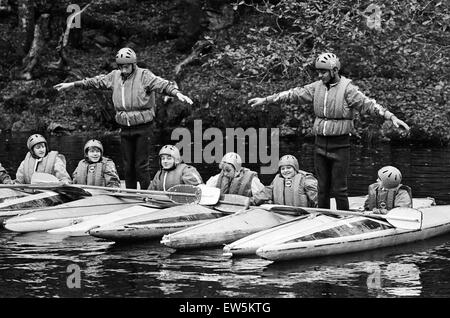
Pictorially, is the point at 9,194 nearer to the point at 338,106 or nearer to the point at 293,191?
the point at 293,191

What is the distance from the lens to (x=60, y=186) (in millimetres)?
15492

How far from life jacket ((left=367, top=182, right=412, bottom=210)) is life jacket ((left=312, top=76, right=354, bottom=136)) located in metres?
0.97

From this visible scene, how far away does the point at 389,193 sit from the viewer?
541 inches

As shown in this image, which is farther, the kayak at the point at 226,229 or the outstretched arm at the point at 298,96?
the outstretched arm at the point at 298,96

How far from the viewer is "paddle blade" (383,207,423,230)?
13.3m

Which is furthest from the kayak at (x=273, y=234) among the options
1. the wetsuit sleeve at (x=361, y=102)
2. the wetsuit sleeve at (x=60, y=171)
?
the wetsuit sleeve at (x=60, y=171)

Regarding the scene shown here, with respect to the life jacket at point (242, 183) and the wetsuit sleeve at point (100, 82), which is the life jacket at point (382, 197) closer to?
the life jacket at point (242, 183)

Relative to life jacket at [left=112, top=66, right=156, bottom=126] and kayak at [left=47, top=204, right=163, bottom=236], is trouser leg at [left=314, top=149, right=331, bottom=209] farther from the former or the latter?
life jacket at [left=112, top=66, right=156, bottom=126]

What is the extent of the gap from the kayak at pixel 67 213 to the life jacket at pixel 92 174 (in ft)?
1.71

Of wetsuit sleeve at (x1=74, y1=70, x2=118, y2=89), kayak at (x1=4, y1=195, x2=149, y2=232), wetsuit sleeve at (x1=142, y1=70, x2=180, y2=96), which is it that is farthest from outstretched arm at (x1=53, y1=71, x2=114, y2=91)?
kayak at (x1=4, y1=195, x2=149, y2=232)

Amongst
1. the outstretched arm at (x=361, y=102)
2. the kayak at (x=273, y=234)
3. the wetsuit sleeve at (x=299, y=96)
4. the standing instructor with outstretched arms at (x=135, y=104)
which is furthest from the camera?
the standing instructor with outstretched arms at (x=135, y=104)

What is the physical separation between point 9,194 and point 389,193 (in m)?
6.28

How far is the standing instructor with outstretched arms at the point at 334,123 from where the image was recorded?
13688 mm

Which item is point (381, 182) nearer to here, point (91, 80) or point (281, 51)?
point (91, 80)
